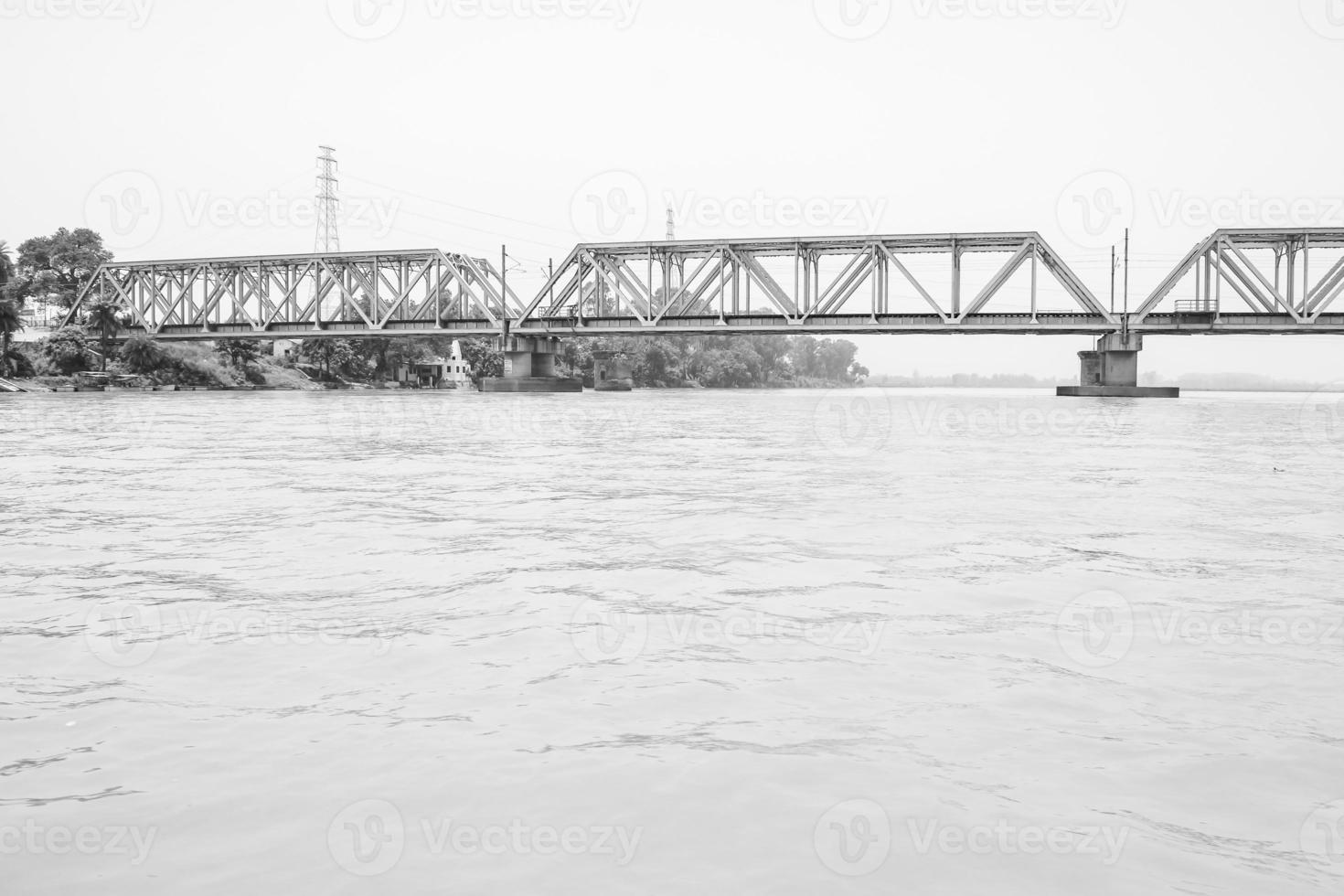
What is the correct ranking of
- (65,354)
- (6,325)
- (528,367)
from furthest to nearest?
1. (528,367)
2. (65,354)
3. (6,325)

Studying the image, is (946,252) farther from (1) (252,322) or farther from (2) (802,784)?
(2) (802,784)

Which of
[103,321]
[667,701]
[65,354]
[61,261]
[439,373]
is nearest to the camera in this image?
[667,701]

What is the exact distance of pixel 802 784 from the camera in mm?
3986

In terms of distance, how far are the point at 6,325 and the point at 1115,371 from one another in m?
80.1

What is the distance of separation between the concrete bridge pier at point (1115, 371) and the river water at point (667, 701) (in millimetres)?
68470

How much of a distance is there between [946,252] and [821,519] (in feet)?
230

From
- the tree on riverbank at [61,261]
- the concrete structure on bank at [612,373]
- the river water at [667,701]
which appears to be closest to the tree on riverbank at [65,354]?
the tree on riverbank at [61,261]

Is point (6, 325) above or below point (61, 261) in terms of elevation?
below

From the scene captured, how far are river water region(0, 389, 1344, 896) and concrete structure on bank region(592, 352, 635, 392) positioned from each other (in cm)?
10182

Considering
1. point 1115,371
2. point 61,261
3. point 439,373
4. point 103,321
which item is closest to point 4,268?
point 103,321

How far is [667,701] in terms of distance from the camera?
4984 mm

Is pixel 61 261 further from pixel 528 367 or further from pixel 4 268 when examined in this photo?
pixel 528 367

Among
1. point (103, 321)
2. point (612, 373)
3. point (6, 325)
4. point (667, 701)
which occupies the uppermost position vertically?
point (103, 321)

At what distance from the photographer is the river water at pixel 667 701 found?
346 centimetres
